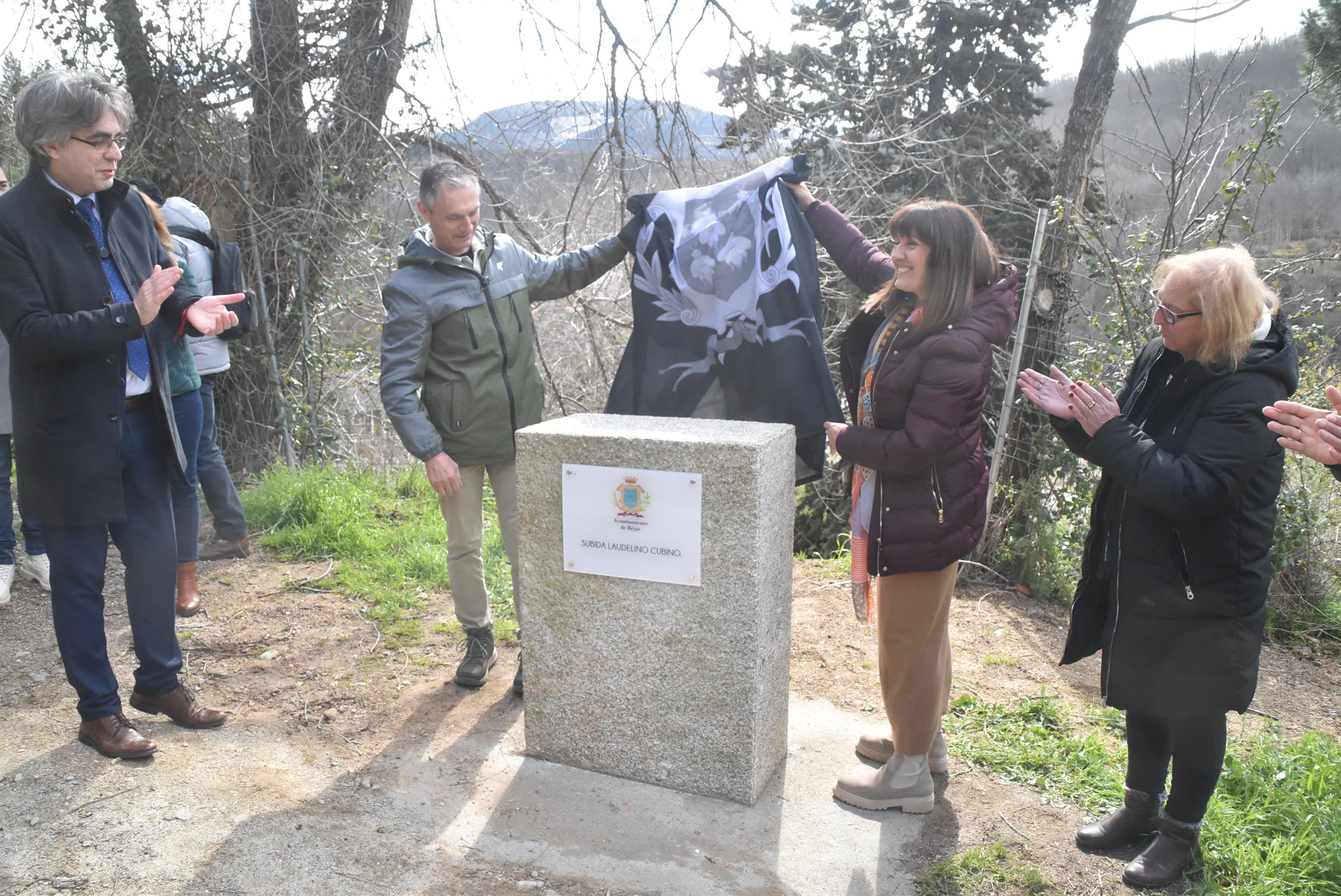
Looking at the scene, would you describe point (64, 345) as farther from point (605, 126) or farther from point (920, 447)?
point (605, 126)

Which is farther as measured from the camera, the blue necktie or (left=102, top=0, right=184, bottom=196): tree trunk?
(left=102, top=0, right=184, bottom=196): tree trunk

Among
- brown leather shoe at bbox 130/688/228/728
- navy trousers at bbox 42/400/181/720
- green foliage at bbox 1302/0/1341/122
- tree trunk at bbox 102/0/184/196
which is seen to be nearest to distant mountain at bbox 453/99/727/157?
tree trunk at bbox 102/0/184/196

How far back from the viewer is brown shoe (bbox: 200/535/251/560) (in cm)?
544

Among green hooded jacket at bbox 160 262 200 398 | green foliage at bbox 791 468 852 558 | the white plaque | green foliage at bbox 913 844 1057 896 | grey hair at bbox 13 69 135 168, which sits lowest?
green foliage at bbox 791 468 852 558

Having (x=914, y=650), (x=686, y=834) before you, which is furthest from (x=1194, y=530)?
(x=686, y=834)

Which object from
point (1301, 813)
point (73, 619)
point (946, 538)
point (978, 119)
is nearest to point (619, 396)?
point (946, 538)

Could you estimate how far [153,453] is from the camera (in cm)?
319

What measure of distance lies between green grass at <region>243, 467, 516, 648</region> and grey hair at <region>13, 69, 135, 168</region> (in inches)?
97.5

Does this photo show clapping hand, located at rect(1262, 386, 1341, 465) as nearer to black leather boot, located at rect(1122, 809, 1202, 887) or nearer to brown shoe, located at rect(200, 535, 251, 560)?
black leather boot, located at rect(1122, 809, 1202, 887)

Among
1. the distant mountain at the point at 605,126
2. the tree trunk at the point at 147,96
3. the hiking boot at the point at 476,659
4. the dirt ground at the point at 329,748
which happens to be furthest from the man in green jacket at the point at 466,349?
the tree trunk at the point at 147,96

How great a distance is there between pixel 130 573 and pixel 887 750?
2.68 m

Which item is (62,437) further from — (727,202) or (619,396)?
(727,202)

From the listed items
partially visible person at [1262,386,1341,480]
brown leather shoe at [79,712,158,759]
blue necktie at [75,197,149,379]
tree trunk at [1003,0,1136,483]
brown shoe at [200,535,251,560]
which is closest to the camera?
partially visible person at [1262,386,1341,480]

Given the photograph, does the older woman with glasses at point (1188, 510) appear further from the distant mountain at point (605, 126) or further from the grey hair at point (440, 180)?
the distant mountain at point (605, 126)
